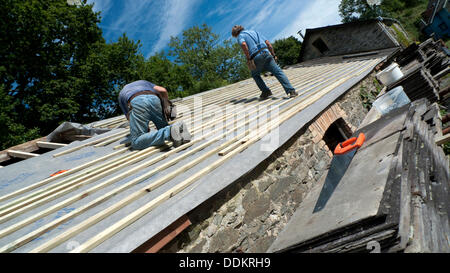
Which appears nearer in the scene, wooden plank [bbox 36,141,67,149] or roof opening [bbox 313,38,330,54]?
wooden plank [bbox 36,141,67,149]

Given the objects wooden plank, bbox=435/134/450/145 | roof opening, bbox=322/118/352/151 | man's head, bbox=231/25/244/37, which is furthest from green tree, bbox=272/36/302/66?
wooden plank, bbox=435/134/450/145

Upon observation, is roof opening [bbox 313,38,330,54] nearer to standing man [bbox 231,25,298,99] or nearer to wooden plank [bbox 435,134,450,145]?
standing man [bbox 231,25,298,99]

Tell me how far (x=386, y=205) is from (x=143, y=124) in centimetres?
305

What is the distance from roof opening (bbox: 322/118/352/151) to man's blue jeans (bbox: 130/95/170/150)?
432 centimetres

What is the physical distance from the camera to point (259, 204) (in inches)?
108

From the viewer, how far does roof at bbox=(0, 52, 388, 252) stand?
A: 166cm

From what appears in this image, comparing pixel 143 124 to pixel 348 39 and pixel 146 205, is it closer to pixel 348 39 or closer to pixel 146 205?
pixel 146 205

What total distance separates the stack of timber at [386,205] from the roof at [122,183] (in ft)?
2.99

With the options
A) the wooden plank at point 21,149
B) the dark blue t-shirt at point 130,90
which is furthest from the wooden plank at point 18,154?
the dark blue t-shirt at point 130,90

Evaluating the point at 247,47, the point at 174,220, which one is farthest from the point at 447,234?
the point at 247,47

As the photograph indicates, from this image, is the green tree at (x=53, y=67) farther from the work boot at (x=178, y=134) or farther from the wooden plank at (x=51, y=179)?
the work boot at (x=178, y=134)

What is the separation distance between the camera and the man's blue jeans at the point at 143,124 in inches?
131
